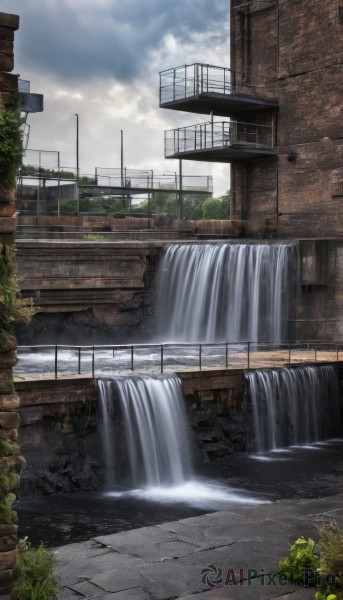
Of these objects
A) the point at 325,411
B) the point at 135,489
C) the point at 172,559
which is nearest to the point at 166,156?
the point at 325,411

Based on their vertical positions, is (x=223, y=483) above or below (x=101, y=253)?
below

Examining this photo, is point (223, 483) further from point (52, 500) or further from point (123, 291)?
point (123, 291)

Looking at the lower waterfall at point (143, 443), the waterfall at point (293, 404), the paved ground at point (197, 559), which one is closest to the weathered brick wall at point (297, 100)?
the waterfall at point (293, 404)

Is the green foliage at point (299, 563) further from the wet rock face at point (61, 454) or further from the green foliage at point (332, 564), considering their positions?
the wet rock face at point (61, 454)

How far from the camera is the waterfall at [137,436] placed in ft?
64.7

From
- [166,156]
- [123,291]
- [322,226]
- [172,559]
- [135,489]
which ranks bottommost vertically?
[135,489]

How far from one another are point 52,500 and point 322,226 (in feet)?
66.1

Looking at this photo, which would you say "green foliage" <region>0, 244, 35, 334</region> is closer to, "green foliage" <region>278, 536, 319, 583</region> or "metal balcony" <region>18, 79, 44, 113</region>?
"green foliage" <region>278, 536, 319, 583</region>

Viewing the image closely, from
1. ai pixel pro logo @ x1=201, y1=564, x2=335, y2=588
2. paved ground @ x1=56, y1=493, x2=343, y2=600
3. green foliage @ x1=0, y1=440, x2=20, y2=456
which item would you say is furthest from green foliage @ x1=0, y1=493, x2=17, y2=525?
ai pixel pro logo @ x1=201, y1=564, x2=335, y2=588

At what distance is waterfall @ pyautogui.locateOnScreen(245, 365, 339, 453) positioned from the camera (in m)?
23.2

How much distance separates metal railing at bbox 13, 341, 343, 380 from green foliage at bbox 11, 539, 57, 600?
11.2 metres

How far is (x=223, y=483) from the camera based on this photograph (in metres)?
19.5

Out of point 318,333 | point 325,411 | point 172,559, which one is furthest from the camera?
point 318,333

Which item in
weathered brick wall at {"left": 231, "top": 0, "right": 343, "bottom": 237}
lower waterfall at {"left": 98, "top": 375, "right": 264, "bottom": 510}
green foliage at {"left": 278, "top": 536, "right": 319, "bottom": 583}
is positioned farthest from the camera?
weathered brick wall at {"left": 231, "top": 0, "right": 343, "bottom": 237}
